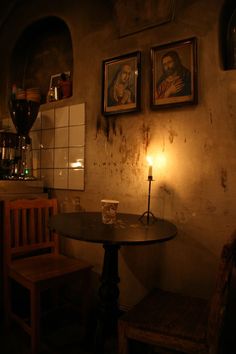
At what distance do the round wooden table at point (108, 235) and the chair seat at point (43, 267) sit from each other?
0.31 meters

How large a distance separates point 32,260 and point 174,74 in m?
1.58

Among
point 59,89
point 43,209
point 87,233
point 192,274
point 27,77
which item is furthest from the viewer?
point 27,77

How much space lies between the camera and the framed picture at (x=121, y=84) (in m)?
1.90

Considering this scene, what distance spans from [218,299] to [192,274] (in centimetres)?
76

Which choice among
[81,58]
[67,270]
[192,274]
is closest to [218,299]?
[192,274]

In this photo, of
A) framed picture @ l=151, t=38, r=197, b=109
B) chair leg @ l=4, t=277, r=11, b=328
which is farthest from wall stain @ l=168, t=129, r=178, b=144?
chair leg @ l=4, t=277, r=11, b=328

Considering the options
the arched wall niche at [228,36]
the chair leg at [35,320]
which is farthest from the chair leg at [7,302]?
the arched wall niche at [228,36]

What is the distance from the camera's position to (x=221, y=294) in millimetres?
927

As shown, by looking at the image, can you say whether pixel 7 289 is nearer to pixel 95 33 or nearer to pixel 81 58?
pixel 81 58

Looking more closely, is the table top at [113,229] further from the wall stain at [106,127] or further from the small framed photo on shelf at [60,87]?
the small framed photo on shelf at [60,87]

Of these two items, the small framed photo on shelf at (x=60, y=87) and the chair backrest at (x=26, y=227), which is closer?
the chair backrest at (x=26, y=227)

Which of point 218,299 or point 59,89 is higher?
point 59,89

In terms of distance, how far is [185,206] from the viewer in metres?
1.70

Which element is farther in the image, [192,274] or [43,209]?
[43,209]
